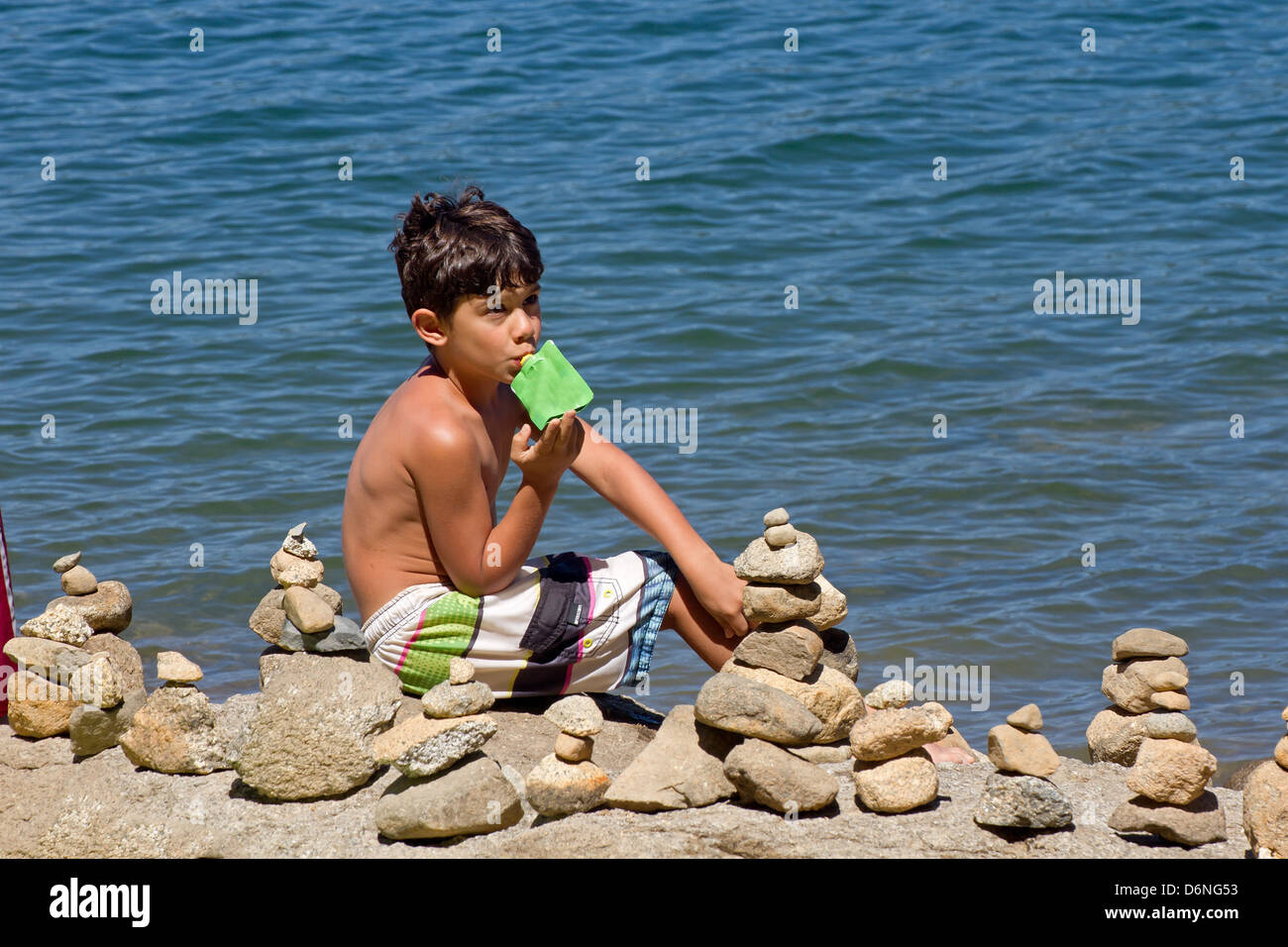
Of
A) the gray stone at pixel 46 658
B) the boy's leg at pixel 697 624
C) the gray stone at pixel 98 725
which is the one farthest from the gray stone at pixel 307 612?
the boy's leg at pixel 697 624

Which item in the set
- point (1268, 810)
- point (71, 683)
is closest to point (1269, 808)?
point (1268, 810)

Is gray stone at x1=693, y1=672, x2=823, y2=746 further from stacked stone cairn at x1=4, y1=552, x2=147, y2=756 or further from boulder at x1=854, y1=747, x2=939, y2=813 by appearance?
stacked stone cairn at x1=4, y1=552, x2=147, y2=756

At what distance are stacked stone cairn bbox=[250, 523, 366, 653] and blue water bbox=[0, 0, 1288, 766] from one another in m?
1.17

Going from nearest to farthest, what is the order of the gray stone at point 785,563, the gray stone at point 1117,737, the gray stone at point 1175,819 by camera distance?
the gray stone at point 1175,819 → the gray stone at point 785,563 → the gray stone at point 1117,737

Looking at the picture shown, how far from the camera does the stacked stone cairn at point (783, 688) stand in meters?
3.26

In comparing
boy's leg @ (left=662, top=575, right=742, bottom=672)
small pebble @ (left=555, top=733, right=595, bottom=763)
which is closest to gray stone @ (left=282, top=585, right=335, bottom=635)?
small pebble @ (left=555, top=733, right=595, bottom=763)

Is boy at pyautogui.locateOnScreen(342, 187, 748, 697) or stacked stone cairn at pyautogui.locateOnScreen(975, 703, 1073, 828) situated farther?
boy at pyautogui.locateOnScreen(342, 187, 748, 697)

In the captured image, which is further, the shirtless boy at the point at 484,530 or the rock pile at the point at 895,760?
the shirtless boy at the point at 484,530

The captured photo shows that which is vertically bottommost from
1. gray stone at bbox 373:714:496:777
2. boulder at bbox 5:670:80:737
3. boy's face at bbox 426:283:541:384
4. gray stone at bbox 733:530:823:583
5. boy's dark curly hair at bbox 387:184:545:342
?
boulder at bbox 5:670:80:737

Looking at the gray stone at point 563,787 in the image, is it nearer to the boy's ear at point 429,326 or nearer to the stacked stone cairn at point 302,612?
the stacked stone cairn at point 302,612

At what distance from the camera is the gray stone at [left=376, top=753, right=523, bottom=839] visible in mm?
3135

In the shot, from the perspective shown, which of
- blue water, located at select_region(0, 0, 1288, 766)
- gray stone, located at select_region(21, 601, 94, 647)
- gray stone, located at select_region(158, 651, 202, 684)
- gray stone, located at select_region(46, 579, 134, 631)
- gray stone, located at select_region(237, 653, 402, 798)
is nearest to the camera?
gray stone, located at select_region(237, 653, 402, 798)

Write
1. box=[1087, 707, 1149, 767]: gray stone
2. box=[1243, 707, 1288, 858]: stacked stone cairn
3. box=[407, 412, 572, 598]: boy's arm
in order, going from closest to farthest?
box=[1243, 707, 1288, 858]: stacked stone cairn < box=[407, 412, 572, 598]: boy's arm < box=[1087, 707, 1149, 767]: gray stone

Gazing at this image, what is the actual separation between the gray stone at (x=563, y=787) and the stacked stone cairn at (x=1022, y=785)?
0.91 metres
